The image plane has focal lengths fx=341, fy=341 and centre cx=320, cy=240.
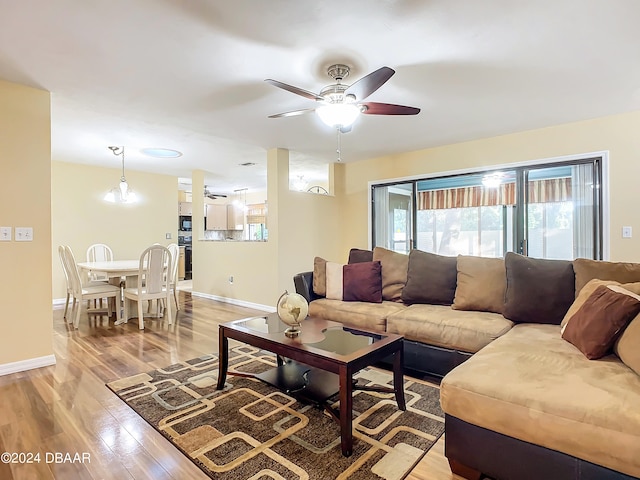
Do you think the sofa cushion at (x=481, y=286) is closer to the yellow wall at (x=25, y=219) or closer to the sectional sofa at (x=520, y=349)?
the sectional sofa at (x=520, y=349)

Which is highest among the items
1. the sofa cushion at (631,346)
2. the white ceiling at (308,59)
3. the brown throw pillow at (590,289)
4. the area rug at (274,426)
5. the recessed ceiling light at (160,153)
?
the recessed ceiling light at (160,153)

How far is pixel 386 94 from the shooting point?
123 inches

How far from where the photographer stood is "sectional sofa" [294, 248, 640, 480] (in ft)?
4.30

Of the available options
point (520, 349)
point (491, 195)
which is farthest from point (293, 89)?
point (491, 195)

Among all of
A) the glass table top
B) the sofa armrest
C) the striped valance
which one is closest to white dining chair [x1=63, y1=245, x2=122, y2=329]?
the sofa armrest

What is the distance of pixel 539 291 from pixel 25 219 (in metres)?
4.23

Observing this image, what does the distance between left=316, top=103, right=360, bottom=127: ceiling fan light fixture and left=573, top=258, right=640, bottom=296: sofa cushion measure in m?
2.00

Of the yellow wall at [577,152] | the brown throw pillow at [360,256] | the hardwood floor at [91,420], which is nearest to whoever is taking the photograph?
the hardwood floor at [91,420]

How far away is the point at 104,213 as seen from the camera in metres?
6.25

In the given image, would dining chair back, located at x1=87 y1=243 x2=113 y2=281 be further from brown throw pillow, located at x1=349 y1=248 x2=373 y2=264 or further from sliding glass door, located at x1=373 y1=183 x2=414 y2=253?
sliding glass door, located at x1=373 y1=183 x2=414 y2=253

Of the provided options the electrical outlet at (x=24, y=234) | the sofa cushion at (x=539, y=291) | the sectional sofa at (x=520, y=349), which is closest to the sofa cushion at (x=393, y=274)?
the sectional sofa at (x=520, y=349)

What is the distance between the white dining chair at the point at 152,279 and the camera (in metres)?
4.22

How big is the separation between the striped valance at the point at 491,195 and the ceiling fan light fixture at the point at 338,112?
Result: 2942 mm

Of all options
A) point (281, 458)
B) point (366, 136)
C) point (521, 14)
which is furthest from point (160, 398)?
point (366, 136)
